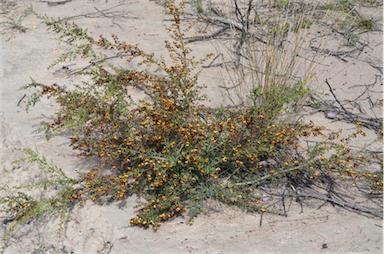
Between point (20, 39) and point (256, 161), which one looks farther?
point (20, 39)

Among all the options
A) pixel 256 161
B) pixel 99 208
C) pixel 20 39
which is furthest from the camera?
pixel 20 39

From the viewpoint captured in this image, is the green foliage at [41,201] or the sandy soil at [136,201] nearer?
the sandy soil at [136,201]

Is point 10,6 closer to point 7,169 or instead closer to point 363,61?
point 7,169

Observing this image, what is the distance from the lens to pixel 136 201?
299 cm

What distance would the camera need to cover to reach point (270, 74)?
367cm

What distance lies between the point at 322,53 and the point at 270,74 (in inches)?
45.7

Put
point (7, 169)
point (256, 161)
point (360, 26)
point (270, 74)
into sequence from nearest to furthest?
point (256, 161) → point (7, 169) → point (270, 74) → point (360, 26)

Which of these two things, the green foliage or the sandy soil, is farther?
the green foliage

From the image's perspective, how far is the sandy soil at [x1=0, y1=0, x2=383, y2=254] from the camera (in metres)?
2.73

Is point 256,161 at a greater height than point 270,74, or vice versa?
point 270,74

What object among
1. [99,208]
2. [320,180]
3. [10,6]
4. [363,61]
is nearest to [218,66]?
[363,61]

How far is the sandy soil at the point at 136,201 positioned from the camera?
2.73 m

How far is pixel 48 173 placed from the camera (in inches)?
127

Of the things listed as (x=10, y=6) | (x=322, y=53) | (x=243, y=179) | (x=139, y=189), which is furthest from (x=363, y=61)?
(x=10, y=6)
